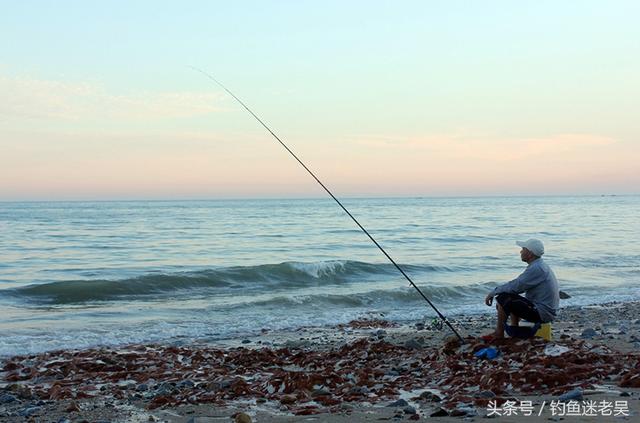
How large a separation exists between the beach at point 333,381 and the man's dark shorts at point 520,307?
0.29 meters

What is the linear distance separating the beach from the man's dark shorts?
287mm

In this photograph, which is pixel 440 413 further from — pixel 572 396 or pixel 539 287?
pixel 539 287

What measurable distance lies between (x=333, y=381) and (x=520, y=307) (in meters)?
2.58

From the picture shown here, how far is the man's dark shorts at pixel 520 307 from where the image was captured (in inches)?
304

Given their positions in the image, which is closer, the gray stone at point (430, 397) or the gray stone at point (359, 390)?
the gray stone at point (430, 397)

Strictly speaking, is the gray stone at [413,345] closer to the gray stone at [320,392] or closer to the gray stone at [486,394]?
the gray stone at [320,392]

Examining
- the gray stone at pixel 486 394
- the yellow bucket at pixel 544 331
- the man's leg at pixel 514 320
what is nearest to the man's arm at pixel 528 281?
the man's leg at pixel 514 320

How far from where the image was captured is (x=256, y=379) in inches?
285

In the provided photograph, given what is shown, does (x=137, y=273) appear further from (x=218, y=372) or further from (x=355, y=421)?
(x=355, y=421)

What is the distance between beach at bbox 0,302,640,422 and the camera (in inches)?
209

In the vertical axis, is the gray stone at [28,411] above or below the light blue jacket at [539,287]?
below

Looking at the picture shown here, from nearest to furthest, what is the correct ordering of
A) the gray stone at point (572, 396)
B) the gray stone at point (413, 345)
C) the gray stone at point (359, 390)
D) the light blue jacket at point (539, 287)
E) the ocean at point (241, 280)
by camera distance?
the gray stone at point (572, 396) → the gray stone at point (359, 390) → the light blue jacket at point (539, 287) → the gray stone at point (413, 345) → the ocean at point (241, 280)

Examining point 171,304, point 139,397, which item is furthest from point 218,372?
point 171,304

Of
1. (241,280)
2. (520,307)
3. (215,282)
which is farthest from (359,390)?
(241,280)
